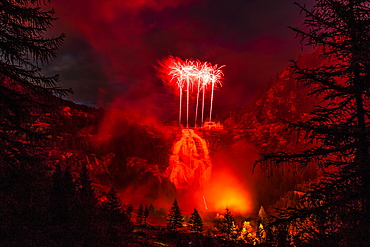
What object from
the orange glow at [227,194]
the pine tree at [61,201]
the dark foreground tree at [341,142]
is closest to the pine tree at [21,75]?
the dark foreground tree at [341,142]

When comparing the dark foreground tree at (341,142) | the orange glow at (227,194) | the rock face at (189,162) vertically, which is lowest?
the dark foreground tree at (341,142)

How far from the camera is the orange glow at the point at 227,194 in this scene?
52906 millimetres

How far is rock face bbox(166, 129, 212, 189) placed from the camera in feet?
203

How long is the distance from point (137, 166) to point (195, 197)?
20687mm

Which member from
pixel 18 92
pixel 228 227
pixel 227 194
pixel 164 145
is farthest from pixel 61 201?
pixel 164 145

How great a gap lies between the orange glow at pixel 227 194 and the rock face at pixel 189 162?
9.62 ft

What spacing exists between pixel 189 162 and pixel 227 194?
13.6 metres

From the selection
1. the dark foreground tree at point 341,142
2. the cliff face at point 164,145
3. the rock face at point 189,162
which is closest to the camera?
the dark foreground tree at point 341,142

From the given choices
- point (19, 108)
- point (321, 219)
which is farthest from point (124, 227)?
point (321, 219)

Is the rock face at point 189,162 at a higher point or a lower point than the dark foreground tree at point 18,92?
higher

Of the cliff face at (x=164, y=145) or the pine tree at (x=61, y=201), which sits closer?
the pine tree at (x=61, y=201)

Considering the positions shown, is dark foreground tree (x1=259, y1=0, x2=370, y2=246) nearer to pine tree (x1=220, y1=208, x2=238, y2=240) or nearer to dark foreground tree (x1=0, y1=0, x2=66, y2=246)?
dark foreground tree (x1=0, y1=0, x2=66, y2=246)

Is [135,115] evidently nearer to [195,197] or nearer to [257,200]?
[195,197]

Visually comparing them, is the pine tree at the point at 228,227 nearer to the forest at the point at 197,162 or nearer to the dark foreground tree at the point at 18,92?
the forest at the point at 197,162
